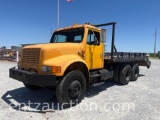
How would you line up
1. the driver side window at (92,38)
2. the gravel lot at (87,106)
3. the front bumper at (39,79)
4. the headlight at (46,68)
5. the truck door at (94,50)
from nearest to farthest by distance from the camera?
the gravel lot at (87,106)
the front bumper at (39,79)
the headlight at (46,68)
the truck door at (94,50)
the driver side window at (92,38)

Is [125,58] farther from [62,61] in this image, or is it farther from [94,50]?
A: [62,61]

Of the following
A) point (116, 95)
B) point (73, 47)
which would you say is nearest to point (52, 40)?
point (73, 47)

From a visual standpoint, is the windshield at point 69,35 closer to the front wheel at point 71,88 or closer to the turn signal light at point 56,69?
the front wheel at point 71,88

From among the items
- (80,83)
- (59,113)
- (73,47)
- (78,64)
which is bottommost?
(59,113)

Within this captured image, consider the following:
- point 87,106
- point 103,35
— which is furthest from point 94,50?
point 87,106

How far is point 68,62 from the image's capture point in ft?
17.6

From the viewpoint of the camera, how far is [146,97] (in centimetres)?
674

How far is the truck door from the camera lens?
21.5 feet

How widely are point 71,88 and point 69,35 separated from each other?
237 centimetres

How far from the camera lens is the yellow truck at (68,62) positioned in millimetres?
5160

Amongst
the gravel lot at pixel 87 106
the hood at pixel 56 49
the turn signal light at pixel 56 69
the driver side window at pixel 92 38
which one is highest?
the driver side window at pixel 92 38

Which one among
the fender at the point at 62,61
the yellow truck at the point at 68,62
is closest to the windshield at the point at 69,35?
the yellow truck at the point at 68,62

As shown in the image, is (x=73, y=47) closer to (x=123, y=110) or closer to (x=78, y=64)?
(x=78, y=64)

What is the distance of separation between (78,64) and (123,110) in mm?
1996
